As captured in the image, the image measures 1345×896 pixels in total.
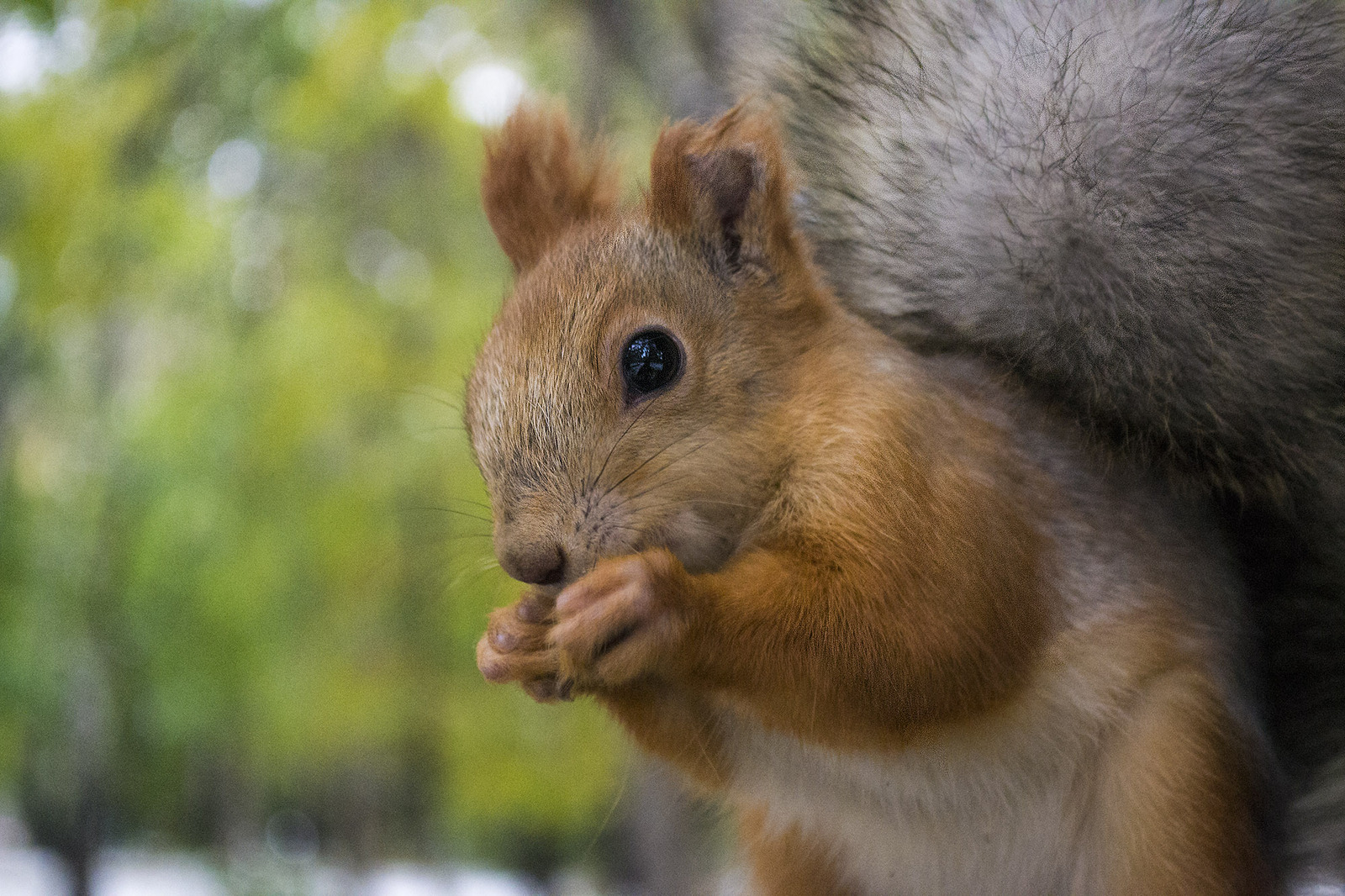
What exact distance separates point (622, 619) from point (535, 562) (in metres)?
0.13

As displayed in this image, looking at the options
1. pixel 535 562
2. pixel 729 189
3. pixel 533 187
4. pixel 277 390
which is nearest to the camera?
pixel 535 562

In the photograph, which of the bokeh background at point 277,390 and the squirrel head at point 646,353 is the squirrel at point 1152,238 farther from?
the bokeh background at point 277,390

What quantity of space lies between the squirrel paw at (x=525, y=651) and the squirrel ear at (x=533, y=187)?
0.39 meters

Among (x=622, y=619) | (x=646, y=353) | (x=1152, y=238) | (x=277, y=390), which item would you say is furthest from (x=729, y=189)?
(x=277, y=390)

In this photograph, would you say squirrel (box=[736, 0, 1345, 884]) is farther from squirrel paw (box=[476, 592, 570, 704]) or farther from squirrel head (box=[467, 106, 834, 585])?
squirrel paw (box=[476, 592, 570, 704])

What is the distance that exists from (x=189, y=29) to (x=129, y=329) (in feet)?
11.2

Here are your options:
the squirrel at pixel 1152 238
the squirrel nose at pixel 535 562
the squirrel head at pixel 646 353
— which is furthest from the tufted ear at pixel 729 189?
the squirrel nose at pixel 535 562

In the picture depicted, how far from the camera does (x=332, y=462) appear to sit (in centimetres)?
A: 629

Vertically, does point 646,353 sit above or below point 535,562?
above

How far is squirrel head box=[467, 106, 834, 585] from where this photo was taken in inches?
31.8

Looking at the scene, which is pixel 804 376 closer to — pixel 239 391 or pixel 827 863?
pixel 827 863

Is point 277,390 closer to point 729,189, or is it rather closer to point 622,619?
point 729,189

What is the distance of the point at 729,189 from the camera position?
966mm

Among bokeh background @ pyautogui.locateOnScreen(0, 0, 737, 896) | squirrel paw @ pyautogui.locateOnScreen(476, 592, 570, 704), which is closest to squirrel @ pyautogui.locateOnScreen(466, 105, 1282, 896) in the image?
squirrel paw @ pyautogui.locateOnScreen(476, 592, 570, 704)
